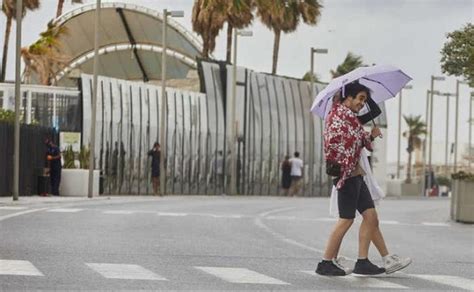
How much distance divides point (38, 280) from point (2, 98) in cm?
3589

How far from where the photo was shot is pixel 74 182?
130 ft

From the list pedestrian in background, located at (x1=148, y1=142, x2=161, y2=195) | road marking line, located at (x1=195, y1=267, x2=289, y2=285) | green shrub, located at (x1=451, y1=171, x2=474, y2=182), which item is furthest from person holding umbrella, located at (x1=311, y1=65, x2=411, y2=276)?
pedestrian in background, located at (x1=148, y1=142, x2=161, y2=195)

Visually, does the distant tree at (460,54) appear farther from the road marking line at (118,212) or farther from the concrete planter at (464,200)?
the road marking line at (118,212)

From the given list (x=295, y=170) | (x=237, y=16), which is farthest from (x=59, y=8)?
(x=295, y=170)

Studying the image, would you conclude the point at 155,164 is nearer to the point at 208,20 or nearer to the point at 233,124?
the point at 233,124

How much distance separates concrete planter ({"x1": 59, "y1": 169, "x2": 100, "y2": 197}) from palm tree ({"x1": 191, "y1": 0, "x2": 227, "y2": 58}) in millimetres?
22692

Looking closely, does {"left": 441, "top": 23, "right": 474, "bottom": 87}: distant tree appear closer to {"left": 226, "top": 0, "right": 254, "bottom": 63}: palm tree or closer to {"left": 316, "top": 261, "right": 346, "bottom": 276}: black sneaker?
{"left": 316, "top": 261, "right": 346, "bottom": 276}: black sneaker

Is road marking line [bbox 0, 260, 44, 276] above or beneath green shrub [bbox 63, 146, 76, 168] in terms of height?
beneath

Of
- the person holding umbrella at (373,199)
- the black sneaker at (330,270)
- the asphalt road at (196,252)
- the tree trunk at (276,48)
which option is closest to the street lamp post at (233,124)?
the tree trunk at (276,48)

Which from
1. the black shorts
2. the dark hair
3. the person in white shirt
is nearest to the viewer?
the black shorts

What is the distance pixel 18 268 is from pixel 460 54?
1750 centimetres

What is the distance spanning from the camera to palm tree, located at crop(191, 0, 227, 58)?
61531 mm

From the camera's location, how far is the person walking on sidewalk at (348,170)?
1230 centimetres

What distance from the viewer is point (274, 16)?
221ft
